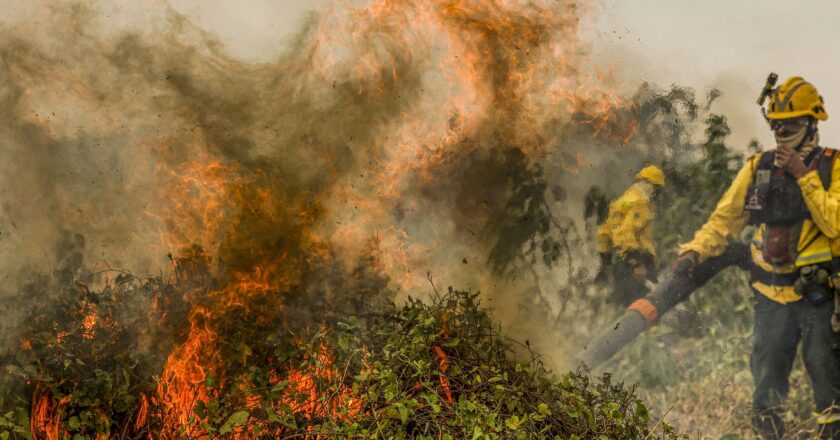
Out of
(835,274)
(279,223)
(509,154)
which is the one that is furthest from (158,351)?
(835,274)

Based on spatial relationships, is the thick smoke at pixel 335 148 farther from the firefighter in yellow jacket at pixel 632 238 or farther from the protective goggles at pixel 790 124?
the protective goggles at pixel 790 124

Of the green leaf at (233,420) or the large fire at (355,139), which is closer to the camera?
the green leaf at (233,420)

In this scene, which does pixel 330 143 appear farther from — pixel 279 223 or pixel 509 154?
pixel 509 154

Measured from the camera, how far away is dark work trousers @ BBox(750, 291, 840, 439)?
7695mm

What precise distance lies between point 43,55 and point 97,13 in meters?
0.56

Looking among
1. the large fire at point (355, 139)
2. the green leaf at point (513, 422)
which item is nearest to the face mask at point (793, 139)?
the large fire at point (355, 139)

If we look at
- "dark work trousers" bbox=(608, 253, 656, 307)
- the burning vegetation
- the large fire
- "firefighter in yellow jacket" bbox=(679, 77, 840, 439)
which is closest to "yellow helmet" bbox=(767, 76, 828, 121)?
"firefighter in yellow jacket" bbox=(679, 77, 840, 439)

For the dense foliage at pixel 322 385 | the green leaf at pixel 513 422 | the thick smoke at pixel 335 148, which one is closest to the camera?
the green leaf at pixel 513 422

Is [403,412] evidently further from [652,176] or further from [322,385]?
[652,176]

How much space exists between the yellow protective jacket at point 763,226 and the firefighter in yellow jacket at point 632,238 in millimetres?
358

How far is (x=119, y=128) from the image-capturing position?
25.2ft

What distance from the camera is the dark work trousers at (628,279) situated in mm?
8172

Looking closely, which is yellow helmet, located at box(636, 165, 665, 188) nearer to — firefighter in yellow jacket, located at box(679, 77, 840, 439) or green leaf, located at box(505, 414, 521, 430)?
firefighter in yellow jacket, located at box(679, 77, 840, 439)

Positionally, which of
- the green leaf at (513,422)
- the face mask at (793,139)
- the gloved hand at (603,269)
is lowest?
the green leaf at (513,422)
